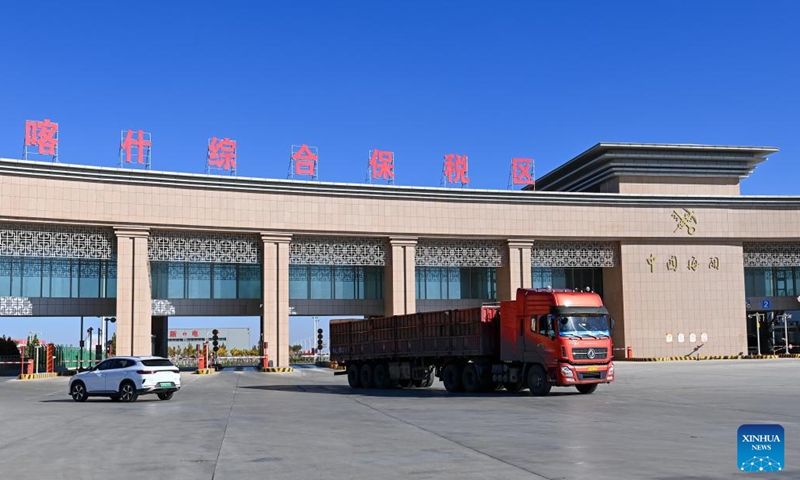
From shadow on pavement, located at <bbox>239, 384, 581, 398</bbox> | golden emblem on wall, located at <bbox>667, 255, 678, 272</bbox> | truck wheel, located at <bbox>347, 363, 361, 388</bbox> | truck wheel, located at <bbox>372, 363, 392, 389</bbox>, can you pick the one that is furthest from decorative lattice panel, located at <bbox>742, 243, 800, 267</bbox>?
truck wheel, located at <bbox>372, 363, 392, 389</bbox>

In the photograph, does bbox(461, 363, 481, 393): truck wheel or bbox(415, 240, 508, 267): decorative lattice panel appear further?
bbox(415, 240, 508, 267): decorative lattice panel

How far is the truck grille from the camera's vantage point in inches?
1038

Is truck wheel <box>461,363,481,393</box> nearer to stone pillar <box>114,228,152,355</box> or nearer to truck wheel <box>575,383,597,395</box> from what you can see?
truck wheel <box>575,383,597,395</box>

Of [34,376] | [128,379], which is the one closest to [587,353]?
[128,379]

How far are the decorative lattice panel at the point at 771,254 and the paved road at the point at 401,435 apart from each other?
98.5ft

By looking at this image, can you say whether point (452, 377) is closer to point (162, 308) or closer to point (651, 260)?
point (162, 308)

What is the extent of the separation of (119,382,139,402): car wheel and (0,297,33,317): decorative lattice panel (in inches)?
916

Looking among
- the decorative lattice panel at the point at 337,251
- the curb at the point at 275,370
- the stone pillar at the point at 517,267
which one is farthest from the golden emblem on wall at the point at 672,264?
the curb at the point at 275,370

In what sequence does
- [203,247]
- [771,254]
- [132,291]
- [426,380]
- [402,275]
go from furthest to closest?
[771,254] < [402,275] < [203,247] < [132,291] < [426,380]

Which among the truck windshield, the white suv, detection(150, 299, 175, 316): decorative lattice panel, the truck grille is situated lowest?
the white suv

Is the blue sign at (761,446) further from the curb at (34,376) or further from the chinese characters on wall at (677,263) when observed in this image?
the chinese characters on wall at (677,263)

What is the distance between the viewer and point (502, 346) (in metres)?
28.6

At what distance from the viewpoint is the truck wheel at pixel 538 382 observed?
2684 cm

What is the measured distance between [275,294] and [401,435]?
34.4m
